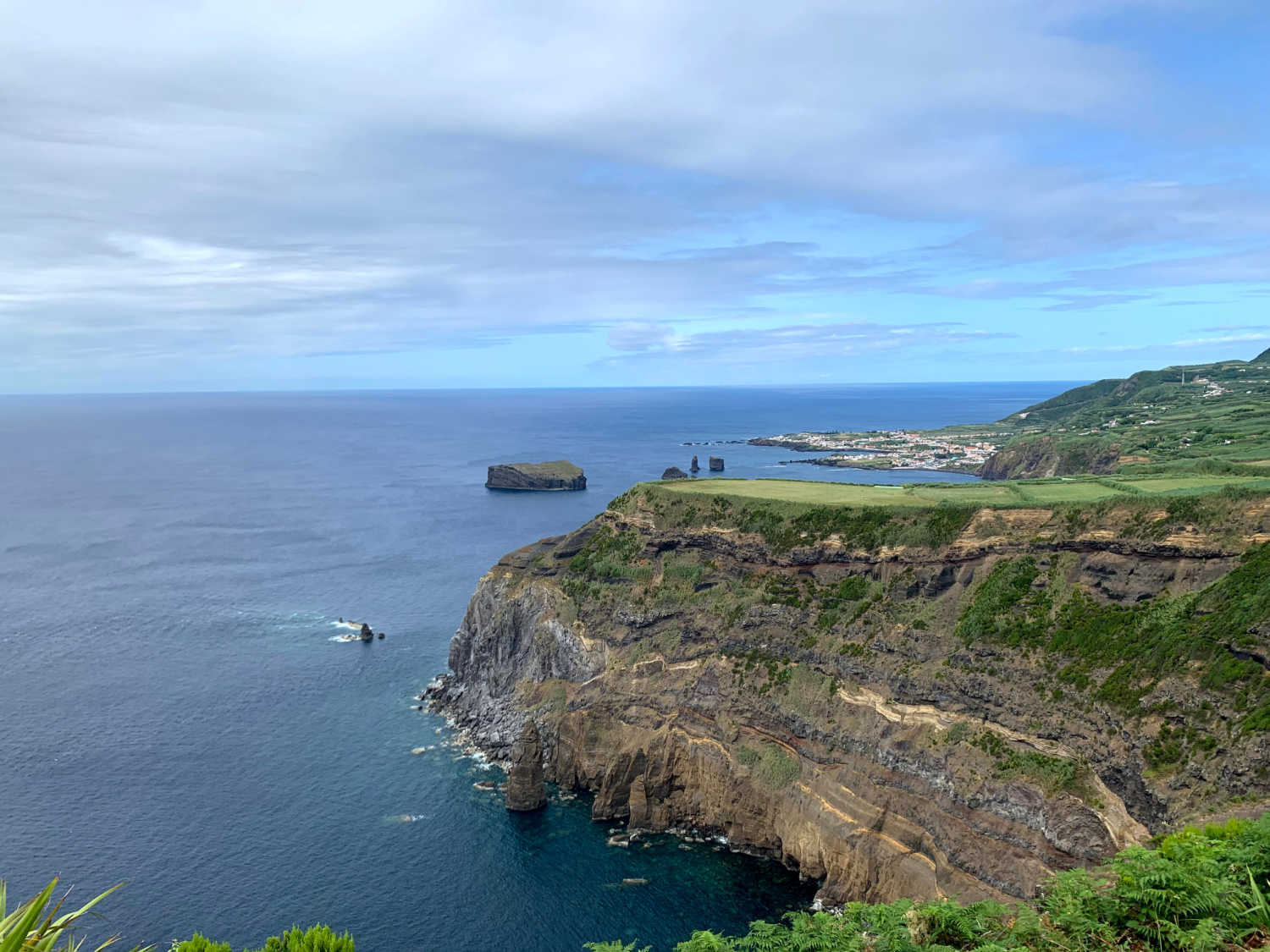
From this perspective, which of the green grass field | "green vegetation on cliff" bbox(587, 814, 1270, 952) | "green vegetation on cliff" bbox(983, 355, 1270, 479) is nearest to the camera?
"green vegetation on cliff" bbox(587, 814, 1270, 952)

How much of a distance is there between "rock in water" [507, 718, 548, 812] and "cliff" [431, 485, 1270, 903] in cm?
388

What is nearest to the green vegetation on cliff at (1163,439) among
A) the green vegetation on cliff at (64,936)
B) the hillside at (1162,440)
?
the hillside at (1162,440)

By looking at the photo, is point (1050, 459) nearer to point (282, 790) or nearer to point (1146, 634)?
point (1146, 634)

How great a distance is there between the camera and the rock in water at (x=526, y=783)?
65875 millimetres

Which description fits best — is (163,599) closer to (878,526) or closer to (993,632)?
(878,526)

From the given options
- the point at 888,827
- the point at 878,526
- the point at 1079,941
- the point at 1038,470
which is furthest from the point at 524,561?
the point at 1038,470

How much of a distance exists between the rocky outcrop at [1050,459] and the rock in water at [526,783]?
3630 inches

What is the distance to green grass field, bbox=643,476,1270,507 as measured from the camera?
65.6 m

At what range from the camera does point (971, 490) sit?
81438mm

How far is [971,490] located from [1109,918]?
64.0 meters

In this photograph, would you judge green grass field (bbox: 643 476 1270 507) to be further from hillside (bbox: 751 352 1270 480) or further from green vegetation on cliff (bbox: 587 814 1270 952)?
green vegetation on cliff (bbox: 587 814 1270 952)

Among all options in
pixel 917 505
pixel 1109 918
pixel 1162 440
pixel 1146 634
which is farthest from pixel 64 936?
pixel 1162 440

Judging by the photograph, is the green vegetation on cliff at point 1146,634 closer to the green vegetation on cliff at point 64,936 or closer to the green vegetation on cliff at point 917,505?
the green vegetation on cliff at point 917,505

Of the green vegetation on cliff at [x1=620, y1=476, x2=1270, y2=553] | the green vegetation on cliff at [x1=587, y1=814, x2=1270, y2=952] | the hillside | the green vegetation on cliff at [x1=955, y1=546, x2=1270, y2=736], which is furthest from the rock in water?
the hillside
